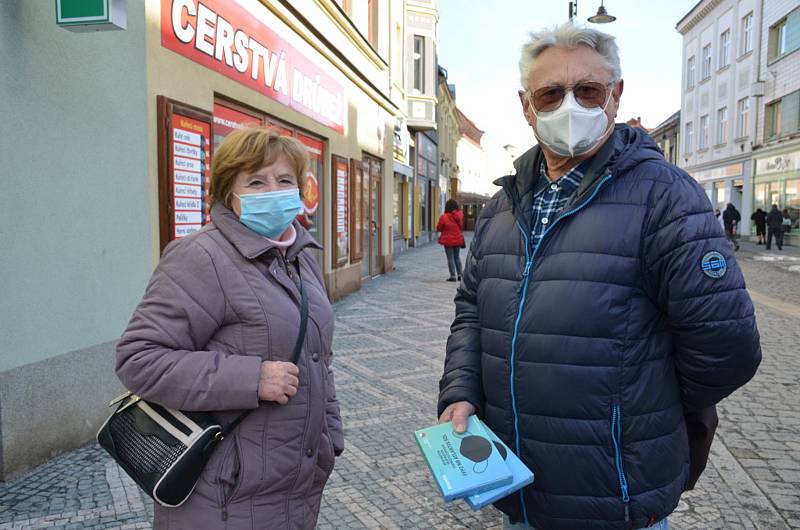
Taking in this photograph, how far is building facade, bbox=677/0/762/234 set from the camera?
2998 centimetres

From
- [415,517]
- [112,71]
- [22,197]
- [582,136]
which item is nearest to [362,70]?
[112,71]

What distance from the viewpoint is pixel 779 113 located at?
26.9 meters

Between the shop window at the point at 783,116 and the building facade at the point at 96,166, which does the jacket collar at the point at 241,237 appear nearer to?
the building facade at the point at 96,166

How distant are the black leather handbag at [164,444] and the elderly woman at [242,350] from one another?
42 millimetres

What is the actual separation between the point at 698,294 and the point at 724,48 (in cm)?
3712

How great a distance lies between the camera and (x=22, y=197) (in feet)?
12.2

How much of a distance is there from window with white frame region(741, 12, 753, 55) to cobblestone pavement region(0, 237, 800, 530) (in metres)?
27.3

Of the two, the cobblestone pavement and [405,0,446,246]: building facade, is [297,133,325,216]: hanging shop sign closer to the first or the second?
the cobblestone pavement

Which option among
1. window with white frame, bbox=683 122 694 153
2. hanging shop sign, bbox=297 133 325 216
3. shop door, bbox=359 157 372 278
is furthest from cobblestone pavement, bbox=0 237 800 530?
window with white frame, bbox=683 122 694 153

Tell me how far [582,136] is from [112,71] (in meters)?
3.80

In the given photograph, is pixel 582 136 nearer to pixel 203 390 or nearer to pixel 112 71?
pixel 203 390

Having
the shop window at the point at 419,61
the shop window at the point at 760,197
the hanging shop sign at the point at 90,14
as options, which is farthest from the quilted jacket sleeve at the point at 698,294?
the shop window at the point at 760,197

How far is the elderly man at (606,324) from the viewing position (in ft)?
5.25

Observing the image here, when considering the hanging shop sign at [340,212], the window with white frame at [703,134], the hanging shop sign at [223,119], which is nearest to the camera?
the hanging shop sign at [223,119]
